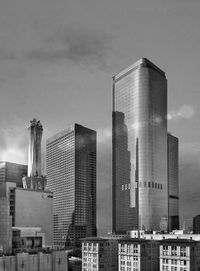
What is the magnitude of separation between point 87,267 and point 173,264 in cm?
4682

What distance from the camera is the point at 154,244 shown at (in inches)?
6964

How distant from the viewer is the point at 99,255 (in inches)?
7298

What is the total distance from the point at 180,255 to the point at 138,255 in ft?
71.4

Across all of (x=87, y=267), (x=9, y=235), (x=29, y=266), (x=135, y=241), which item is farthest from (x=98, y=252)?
(x=29, y=266)

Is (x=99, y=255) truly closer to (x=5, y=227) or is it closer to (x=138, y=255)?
(x=138, y=255)

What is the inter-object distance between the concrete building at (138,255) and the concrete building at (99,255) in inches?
451

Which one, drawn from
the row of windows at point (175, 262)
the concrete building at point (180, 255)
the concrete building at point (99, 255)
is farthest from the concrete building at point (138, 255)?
the row of windows at point (175, 262)

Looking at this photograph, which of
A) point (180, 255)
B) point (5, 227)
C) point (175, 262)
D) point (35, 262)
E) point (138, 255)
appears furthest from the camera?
point (5, 227)

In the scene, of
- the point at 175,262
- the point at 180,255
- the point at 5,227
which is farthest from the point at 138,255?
the point at 5,227

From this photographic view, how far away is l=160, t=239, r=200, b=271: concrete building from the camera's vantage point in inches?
5950

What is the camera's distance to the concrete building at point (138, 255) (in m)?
170

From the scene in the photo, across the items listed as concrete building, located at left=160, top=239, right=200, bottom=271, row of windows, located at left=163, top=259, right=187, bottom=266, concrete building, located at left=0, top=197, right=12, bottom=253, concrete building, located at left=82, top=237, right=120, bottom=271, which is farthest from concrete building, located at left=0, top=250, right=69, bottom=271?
concrete building, located at left=0, top=197, right=12, bottom=253

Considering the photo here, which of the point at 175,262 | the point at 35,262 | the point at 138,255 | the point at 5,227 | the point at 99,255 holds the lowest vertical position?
the point at 99,255

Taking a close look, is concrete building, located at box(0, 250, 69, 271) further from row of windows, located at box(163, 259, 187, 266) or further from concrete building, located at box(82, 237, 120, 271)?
concrete building, located at box(82, 237, 120, 271)
